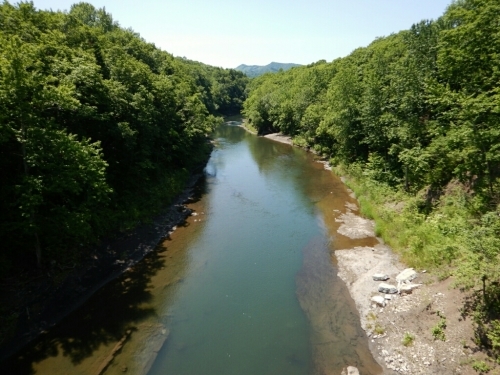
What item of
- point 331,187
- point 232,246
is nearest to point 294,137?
point 331,187

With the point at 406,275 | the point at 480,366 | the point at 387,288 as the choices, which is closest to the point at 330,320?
the point at 387,288

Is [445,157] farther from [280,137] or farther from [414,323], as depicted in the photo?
[280,137]

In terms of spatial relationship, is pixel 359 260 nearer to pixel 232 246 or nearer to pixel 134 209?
pixel 232 246

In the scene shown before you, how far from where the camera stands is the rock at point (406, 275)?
55.9 ft

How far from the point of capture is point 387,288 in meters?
16.7

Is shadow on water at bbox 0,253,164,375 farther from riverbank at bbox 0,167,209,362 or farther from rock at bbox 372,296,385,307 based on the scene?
rock at bbox 372,296,385,307

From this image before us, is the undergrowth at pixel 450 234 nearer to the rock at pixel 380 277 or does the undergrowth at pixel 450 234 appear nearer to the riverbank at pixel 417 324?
the riverbank at pixel 417 324

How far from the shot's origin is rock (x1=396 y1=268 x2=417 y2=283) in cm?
1703

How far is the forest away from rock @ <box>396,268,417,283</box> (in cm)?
77

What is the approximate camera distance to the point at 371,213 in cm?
2689

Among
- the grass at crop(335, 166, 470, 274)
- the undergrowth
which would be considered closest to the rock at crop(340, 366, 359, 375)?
the undergrowth

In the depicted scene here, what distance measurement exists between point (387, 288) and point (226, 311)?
28.0 feet

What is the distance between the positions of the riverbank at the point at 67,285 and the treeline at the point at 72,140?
95 cm

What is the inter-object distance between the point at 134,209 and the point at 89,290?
321 inches
